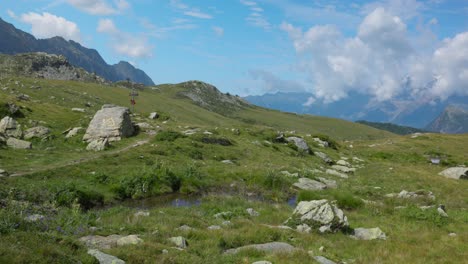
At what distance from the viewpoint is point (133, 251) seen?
40.4 feet

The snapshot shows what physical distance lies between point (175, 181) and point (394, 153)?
56729 millimetres

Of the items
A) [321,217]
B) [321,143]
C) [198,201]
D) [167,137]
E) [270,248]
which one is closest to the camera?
[270,248]

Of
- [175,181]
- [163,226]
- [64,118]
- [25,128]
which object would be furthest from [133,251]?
[64,118]

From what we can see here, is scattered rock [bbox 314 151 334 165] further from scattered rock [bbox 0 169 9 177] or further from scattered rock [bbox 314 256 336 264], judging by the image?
scattered rock [bbox 314 256 336 264]

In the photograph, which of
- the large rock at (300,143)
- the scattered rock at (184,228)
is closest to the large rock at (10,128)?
the scattered rock at (184,228)

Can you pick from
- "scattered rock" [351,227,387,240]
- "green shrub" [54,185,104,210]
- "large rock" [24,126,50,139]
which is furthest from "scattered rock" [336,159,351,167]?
"large rock" [24,126,50,139]

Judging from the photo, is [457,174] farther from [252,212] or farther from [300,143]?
[252,212]

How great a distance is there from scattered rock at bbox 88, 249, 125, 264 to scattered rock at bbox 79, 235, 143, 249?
1.25 m

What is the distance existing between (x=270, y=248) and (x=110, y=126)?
35.0 m

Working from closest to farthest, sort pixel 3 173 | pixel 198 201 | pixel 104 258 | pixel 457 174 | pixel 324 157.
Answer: pixel 104 258 < pixel 3 173 < pixel 198 201 < pixel 457 174 < pixel 324 157

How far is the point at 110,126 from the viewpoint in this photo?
46.4m

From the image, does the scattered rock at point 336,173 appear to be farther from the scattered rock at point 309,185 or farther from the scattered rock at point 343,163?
the scattered rock at point 343,163

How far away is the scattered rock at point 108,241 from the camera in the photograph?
43.4 ft

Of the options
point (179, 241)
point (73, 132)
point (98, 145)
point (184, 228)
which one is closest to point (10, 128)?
point (73, 132)
